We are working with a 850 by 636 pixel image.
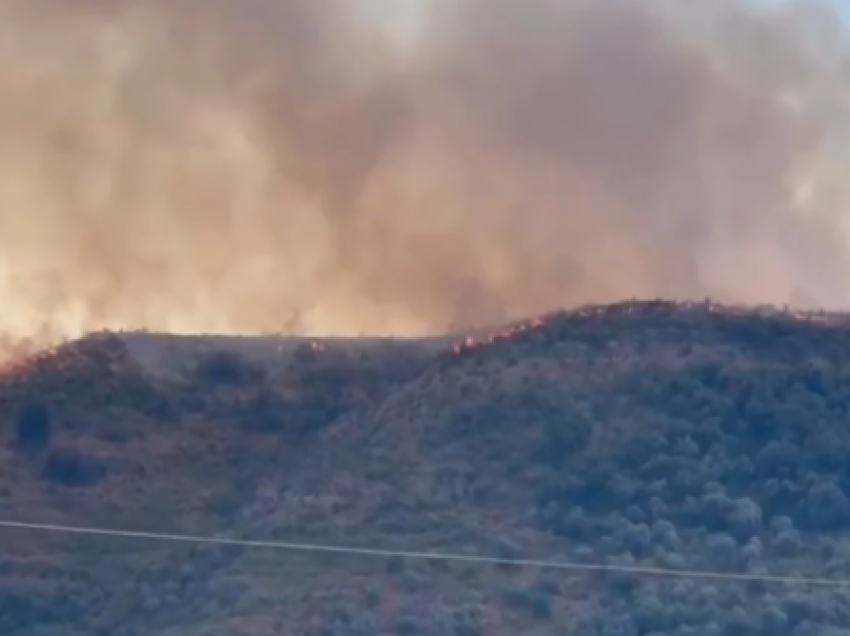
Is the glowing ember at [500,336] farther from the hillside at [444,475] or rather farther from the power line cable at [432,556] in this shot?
the power line cable at [432,556]

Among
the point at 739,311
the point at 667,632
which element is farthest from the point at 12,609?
the point at 739,311

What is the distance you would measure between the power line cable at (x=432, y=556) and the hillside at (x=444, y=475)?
33 centimetres

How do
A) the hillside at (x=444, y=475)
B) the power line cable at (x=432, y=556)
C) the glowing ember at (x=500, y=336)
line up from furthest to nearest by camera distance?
the glowing ember at (x=500, y=336) < the hillside at (x=444, y=475) < the power line cable at (x=432, y=556)

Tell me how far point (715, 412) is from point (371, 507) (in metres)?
10.8

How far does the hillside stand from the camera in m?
63.7

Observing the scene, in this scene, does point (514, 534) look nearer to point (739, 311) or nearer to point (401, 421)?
point (401, 421)

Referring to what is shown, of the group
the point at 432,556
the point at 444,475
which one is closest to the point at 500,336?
the point at 444,475

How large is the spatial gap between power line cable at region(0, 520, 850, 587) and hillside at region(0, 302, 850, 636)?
326mm

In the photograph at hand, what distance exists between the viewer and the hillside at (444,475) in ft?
209

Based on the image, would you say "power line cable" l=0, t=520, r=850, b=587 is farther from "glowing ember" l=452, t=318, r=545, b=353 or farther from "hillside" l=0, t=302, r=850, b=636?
"glowing ember" l=452, t=318, r=545, b=353

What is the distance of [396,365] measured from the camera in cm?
8244

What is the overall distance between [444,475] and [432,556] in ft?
18.7

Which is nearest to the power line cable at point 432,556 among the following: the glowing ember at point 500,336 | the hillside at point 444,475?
the hillside at point 444,475

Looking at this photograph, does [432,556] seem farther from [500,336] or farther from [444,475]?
[500,336]
